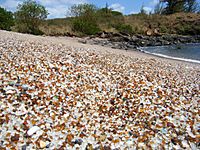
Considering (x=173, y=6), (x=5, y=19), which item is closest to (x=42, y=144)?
(x=5, y=19)

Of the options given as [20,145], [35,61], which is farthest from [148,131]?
[35,61]

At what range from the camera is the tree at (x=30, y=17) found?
26047 mm

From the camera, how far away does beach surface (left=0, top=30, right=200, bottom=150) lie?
137 inches

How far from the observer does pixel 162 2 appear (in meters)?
59.9

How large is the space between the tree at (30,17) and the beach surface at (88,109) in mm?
21899

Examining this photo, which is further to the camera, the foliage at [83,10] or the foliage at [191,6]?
the foliage at [191,6]

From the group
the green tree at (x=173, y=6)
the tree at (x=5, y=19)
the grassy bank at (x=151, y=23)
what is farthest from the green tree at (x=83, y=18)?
the green tree at (x=173, y=6)

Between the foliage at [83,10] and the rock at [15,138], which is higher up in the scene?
the foliage at [83,10]

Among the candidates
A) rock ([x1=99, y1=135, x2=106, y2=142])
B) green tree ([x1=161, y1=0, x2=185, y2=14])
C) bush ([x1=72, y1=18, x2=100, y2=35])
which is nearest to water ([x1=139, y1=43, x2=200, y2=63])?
bush ([x1=72, y1=18, x2=100, y2=35])

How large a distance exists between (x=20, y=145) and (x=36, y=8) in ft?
85.5

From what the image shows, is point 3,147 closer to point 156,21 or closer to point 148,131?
point 148,131

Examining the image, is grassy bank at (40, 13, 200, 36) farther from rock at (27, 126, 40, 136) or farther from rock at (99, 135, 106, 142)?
rock at (27, 126, 40, 136)

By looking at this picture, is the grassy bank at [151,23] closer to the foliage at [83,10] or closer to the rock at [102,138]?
the foliage at [83,10]

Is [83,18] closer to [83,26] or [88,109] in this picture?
[83,26]
